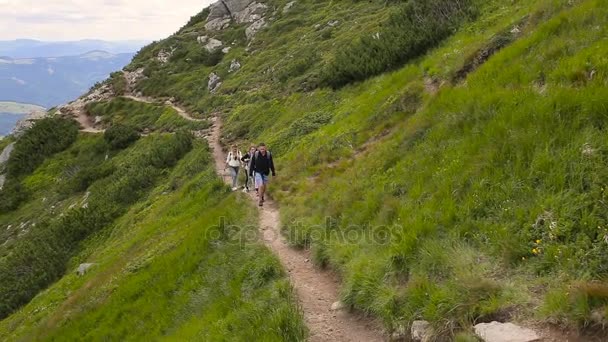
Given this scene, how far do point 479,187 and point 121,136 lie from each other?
4529 cm

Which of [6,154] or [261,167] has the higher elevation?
[6,154]

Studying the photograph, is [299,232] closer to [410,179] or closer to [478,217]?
[410,179]

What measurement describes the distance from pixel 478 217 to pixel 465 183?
1036 millimetres

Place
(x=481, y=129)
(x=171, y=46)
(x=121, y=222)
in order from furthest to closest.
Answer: (x=171, y=46) → (x=121, y=222) → (x=481, y=129)

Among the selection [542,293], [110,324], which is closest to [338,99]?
[110,324]

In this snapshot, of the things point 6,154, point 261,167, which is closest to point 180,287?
point 261,167

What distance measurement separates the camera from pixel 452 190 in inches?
342

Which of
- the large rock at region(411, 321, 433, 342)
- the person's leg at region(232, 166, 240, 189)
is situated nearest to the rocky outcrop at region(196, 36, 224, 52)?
the person's leg at region(232, 166, 240, 189)

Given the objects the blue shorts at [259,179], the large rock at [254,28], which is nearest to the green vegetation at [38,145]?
the large rock at [254,28]

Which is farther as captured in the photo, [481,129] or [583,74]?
[481,129]

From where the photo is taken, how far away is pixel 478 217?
7.76 metres

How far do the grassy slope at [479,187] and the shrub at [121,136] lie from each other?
34336 millimetres

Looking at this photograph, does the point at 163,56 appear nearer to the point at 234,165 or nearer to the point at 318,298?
the point at 234,165

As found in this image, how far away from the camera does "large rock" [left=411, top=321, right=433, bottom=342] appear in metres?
6.38
